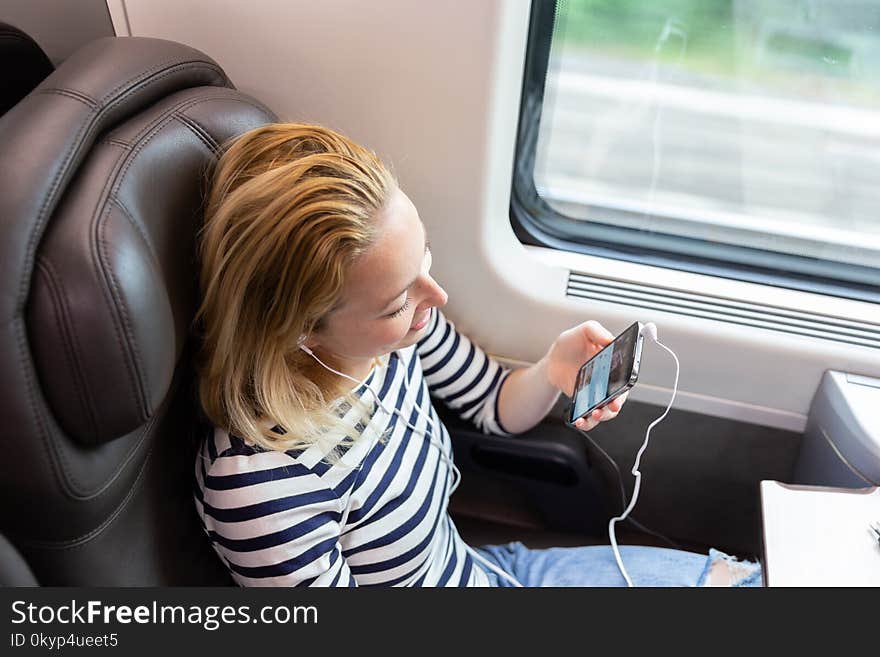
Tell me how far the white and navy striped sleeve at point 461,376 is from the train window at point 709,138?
26cm

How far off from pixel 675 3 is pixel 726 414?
2.46 feet

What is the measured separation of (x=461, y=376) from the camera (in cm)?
144

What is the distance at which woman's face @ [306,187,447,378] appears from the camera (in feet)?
3.23

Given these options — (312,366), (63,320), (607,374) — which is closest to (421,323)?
(312,366)

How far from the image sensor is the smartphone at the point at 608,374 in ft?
3.46

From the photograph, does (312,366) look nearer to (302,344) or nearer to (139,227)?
(302,344)

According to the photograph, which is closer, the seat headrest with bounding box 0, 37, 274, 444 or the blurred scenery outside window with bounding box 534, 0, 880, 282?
the seat headrest with bounding box 0, 37, 274, 444

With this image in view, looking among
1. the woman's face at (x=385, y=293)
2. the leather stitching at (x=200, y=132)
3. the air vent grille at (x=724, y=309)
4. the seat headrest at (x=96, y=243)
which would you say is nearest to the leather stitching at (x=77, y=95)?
the seat headrest at (x=96, y=243)

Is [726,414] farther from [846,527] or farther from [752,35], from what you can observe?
[752,35]

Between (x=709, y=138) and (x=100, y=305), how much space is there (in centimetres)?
117

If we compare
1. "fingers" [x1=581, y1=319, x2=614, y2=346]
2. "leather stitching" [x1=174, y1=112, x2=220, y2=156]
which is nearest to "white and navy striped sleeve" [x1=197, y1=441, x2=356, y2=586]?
"leather stitching" [x1=174, y1=112, x2=220, y2=156]

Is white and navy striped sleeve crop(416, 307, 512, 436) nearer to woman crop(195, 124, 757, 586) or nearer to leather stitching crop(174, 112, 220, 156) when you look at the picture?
woman crop(195, 124, 757, 586)

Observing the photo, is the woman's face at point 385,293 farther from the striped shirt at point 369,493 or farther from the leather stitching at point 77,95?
the leather stitching at point 77,95

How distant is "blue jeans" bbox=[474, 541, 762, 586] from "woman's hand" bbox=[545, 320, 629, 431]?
263 millimetres
